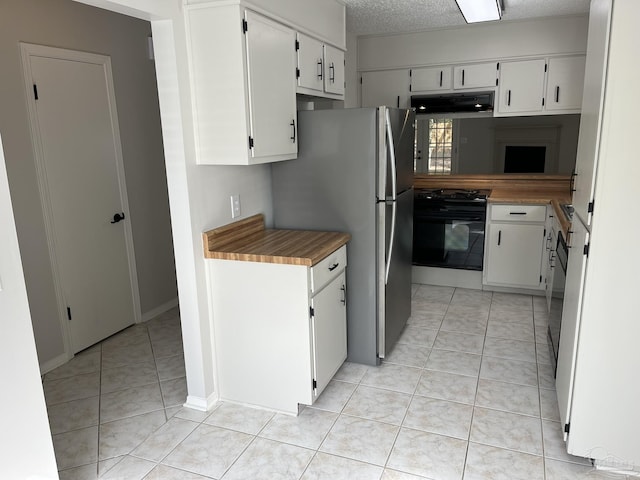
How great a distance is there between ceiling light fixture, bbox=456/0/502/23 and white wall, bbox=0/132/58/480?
2.99 m

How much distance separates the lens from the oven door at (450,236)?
426 cm

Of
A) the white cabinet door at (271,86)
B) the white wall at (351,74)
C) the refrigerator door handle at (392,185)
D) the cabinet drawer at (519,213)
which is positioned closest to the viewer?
the white cabinet door at (271,86)

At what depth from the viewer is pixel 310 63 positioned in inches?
113

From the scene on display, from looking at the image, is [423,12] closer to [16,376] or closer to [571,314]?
[571,314]

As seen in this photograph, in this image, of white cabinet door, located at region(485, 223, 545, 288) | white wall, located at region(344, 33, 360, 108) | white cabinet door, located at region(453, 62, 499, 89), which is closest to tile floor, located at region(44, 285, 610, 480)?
white cabinet door, located at region(485, 223, 545, 288)

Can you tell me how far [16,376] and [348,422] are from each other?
60.0 inches

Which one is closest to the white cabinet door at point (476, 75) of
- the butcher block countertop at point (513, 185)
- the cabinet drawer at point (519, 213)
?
the butcher block countertop at point (513, 185)

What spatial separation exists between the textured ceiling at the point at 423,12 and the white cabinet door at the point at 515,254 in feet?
5.64

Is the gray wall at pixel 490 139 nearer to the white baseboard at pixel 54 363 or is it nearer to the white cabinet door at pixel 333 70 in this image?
the white cabinet door at pixel 333 70

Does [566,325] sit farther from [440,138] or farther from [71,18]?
[71,18]

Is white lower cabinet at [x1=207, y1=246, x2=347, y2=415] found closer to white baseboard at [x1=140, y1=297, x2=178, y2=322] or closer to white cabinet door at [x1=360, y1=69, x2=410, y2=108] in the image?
white baseboard at [x1=140, y1=297, x2=178, y2=322]

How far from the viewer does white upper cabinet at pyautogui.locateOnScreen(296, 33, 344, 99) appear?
9.15 ft

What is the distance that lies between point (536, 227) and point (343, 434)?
265 cm

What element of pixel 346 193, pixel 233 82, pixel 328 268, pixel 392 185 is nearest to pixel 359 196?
pixel 346 193
